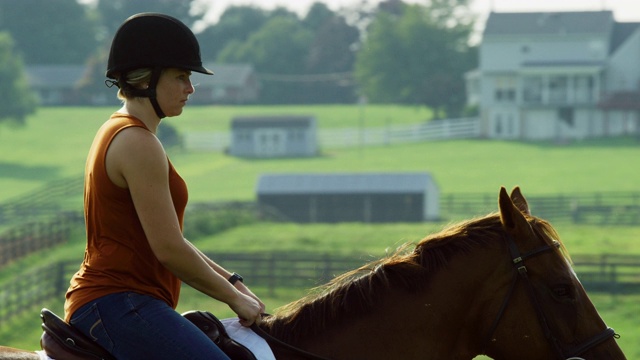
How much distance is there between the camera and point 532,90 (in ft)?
312

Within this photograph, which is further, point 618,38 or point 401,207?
point 618,38

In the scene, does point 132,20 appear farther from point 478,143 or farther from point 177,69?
point 478,143

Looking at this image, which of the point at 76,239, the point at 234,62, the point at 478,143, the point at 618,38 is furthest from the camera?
the point at 234,62

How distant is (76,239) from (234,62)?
91025 millimetres

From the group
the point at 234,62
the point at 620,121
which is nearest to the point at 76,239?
the point at 620,121

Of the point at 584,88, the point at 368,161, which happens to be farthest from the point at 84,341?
the point at 584,88

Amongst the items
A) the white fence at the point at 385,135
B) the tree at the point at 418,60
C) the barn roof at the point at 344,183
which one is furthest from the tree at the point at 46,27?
the barn roof at the point at 344,183

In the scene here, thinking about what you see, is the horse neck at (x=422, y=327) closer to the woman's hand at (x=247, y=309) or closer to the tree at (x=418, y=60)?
the woman's hand at (x=247, y=309)

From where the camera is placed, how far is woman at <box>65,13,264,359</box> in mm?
3404

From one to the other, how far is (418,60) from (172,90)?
11172 centimetres

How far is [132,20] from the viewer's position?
353cm

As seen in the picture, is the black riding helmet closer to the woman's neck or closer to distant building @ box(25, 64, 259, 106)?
the woman's neck

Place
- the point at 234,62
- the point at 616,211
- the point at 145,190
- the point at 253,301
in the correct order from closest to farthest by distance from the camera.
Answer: the point at 145,190, the point at 253,301, the point at 616,211, the point at 234,62

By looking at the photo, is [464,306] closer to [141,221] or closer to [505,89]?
[141,221]
